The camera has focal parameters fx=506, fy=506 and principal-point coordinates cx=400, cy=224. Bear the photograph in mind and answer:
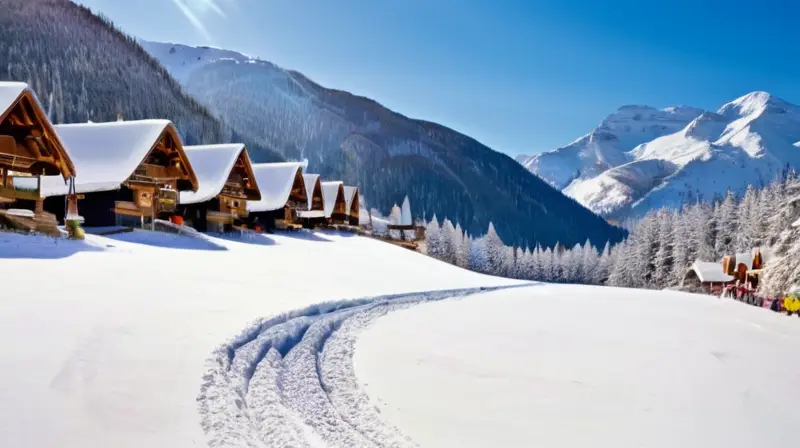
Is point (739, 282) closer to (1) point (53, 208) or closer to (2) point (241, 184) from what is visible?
(2) point (241, 184)

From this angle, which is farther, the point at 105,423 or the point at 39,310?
the point at 39,310

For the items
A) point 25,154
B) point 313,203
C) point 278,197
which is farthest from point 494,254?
point 25,154

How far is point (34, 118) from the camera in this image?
17.3m

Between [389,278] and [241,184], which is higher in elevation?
[241,184]

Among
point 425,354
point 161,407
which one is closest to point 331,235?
point 425,354

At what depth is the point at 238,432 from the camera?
5004 millimetres

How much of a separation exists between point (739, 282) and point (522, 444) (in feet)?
102

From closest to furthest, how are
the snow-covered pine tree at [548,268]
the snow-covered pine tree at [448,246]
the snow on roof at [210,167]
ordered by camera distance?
the snow on roof at [210,167], the snow-covered pine tree at [448,246], the snow-covered pine tree at [548,268]

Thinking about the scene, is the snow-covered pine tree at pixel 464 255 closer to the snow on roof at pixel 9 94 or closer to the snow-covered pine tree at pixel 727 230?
the snow-covered pine tree at pixel 727 230

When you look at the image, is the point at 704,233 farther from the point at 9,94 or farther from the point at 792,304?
the point at 9,94

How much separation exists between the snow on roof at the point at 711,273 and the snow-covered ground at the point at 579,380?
27619mm

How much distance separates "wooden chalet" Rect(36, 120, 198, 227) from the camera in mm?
22562

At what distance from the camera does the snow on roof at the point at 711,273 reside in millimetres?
37469

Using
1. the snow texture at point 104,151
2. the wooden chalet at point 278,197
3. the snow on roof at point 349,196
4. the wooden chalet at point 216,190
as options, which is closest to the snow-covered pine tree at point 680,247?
the snow on roof at point 349,196
